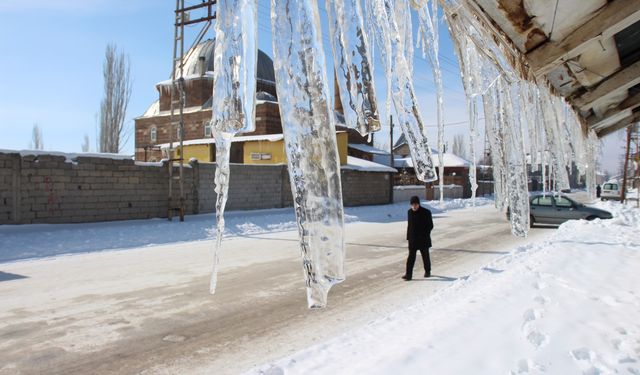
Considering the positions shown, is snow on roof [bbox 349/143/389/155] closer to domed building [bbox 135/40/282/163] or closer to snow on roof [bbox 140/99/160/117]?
domed building [bbox 135/40/282/163]

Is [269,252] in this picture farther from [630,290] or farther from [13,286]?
[630,290]

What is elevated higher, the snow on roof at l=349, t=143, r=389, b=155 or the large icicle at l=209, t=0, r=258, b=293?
the snow on roof at l=349, t=143, r=389, b=155

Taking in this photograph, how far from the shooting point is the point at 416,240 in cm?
766

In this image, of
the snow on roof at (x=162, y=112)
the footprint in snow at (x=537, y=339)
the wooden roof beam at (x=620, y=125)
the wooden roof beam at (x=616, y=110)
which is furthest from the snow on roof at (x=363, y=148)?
the footprint in snow at (x=537, y=339)

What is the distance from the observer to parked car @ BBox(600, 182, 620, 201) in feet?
131

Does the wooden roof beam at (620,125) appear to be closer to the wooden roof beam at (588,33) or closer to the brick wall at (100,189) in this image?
the wooden roof beam at (588,33)

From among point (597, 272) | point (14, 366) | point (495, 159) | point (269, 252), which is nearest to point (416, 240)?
point (597, 272)

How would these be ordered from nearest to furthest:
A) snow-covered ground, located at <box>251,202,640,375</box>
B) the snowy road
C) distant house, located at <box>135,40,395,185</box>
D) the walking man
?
1. snow-covered ground, located at <box>251,202,640,375</box>
2. the snowy road
3. the walking man
4. distant house, located at <box>135,40,395,185</box>

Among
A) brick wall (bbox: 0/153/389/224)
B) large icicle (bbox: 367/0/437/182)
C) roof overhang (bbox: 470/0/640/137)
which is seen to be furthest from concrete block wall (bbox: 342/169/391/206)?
large icicle (bbox: 367/0/437/182)

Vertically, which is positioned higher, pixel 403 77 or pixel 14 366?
pixel 403 77

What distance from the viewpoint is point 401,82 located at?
179 cm

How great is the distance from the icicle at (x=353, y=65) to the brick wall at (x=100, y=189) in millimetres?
13623

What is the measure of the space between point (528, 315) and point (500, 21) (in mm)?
3401

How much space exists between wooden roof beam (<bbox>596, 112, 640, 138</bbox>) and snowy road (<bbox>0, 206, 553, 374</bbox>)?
3137 millimetres
